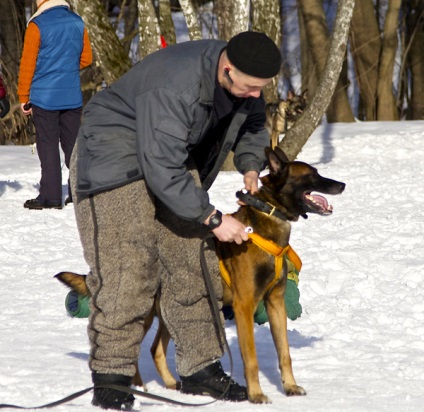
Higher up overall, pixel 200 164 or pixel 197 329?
Answer: pixel 200 164

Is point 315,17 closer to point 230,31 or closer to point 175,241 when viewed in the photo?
point 230,31

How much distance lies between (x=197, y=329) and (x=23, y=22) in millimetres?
16775

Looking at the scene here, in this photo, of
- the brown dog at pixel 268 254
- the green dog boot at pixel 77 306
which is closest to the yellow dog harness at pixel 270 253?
the brown dog at pixel 268 254

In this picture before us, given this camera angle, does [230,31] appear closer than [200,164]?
No

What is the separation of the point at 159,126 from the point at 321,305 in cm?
295

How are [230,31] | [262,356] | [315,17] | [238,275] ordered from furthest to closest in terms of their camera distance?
[315,17] → [230,31] → [262,356] → [238,275]

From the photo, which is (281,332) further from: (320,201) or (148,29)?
(148,29)

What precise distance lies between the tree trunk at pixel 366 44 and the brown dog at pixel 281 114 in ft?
6.47

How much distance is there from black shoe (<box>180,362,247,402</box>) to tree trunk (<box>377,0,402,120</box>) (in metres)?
13.0

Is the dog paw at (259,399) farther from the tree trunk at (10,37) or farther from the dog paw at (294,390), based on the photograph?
the tree trunk at (10,37)

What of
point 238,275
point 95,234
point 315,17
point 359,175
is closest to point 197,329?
point 238,275

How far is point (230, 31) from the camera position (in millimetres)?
10977

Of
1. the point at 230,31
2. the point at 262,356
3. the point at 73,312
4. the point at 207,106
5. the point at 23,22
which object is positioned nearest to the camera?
the point at 207,106

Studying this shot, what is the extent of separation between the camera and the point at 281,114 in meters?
13.5
